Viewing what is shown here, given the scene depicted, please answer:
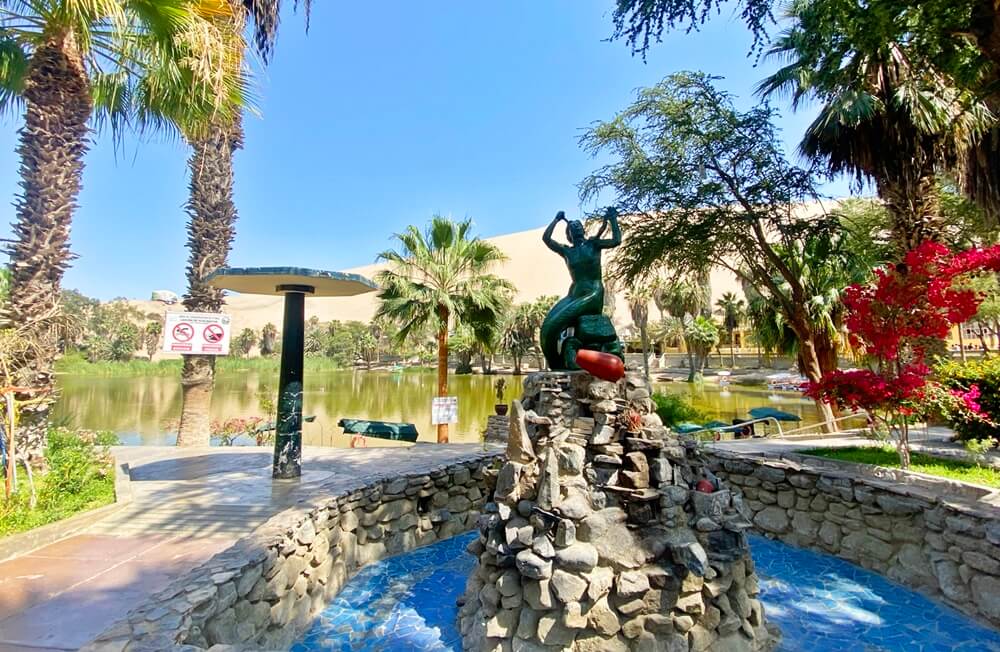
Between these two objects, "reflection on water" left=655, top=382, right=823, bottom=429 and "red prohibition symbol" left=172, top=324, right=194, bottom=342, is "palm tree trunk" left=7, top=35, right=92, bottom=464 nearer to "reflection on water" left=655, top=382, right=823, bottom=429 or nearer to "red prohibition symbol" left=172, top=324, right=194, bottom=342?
"red prohibition symbol" left=172, top=324, right=194, bottom=342

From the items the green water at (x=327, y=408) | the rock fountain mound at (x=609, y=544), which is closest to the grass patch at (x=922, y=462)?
the rock fountain mound at (x=609, y=544)

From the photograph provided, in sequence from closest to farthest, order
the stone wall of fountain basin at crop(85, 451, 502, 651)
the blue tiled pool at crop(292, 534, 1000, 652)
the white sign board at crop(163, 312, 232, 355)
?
the stone wall of fountain basin at crop(85, 451, 502, 651), the blue tiled pool at crop(292, 534, 1000, 652), the white sign board at crop(163, 312, 232, 355)

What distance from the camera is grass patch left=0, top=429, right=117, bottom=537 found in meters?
4.47

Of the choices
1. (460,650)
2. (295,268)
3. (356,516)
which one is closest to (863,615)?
(460,650)

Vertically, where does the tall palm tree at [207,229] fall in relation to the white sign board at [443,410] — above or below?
above

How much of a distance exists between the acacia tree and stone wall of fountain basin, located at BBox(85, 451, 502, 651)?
23.2ft

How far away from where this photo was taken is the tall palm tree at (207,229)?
365 inches

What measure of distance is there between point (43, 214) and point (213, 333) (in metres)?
3.24

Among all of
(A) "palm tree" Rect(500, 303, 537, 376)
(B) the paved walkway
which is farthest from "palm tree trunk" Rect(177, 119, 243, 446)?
(A) "palm tree" Rect(500, 303, 537, 376)

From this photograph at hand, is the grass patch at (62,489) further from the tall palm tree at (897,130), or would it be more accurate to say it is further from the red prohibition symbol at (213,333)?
the tall palm tree at (897,130)

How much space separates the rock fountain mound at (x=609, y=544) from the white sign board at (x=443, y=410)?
18.3 ft

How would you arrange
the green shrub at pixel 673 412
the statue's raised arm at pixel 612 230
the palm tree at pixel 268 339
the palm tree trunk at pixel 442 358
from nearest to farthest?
the statue's raised arm at pixel 612 230 → the palm tree trunk at pixel 442 358 → the green shrub at pixel 673 412 → the palm tree at pixel 268 339

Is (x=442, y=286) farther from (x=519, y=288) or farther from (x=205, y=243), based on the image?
(x=519, y=288)

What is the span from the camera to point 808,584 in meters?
5.47
